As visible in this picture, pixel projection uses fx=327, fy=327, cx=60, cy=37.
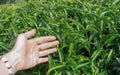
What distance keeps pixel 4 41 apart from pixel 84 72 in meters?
0.66

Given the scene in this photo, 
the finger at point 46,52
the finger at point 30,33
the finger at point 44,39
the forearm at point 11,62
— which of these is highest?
the finger at point 30,33

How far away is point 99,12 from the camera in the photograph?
2416mm

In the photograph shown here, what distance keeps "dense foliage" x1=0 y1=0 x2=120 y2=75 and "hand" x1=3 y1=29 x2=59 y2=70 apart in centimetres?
5

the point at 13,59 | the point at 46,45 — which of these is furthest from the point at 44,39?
the point at 13,59

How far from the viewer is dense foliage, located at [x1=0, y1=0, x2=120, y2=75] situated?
6.48 ft

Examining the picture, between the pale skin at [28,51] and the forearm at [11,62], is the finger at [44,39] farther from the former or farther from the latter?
the forearm at [11,62]

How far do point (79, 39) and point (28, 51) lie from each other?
0.40 m

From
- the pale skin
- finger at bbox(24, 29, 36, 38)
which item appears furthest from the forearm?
finger at bbox(24, 29, 36, 38)

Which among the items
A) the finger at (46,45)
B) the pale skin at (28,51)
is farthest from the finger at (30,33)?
the finger at (46,45)

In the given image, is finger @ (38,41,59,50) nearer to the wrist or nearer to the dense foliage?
the dense foliage

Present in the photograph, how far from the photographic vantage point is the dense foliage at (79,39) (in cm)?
197

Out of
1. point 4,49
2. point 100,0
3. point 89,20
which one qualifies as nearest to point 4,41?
point 4,49

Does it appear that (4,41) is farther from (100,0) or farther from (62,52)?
(100,0)

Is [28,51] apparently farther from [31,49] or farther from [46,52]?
[46,52]
